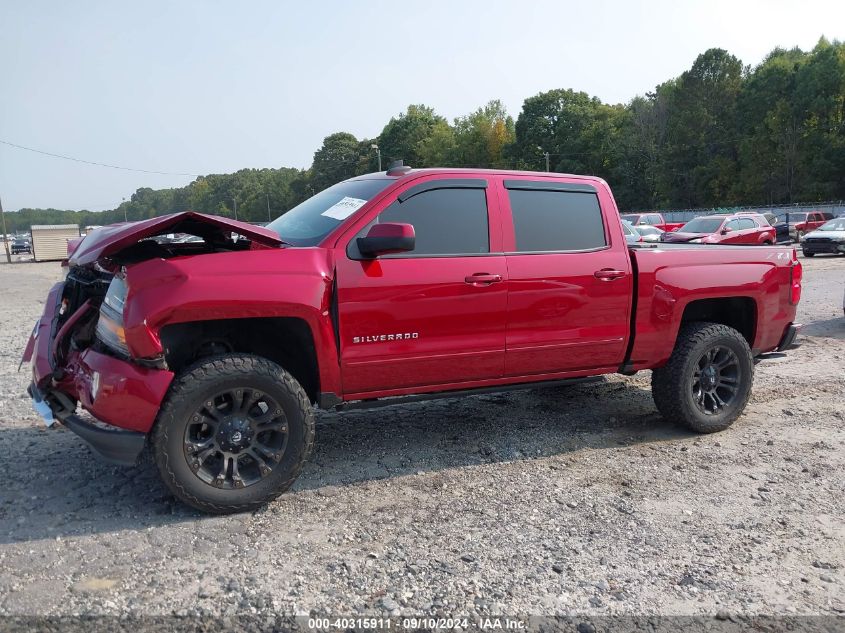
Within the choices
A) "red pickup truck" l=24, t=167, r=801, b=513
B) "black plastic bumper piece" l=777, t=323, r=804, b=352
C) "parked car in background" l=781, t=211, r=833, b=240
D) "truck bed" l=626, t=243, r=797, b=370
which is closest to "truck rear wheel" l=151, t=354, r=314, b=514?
"red pickup truck" l=24, t=167, r=801, b=513

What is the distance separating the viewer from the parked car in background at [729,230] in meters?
21.4

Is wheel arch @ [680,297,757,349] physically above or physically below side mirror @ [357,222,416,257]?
below

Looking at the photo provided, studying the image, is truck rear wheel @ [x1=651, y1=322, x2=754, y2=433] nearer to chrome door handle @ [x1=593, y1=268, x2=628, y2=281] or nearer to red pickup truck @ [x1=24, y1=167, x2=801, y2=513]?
red pickup truck @ [x1=24, y1=167, x2=801, y2=513]

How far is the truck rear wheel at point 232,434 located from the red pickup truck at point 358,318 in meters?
0.01

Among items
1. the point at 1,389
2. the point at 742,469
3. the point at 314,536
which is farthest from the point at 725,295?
the point at 1,389

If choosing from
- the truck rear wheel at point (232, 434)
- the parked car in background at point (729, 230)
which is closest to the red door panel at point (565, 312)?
the truck rear wheel at point (232, 434)

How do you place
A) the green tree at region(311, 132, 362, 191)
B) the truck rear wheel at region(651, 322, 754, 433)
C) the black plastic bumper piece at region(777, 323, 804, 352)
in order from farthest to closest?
the green tree at region(311, 132, 362, 191)
the black plastic bumper piece at region(777, 323, 804, 352)
the truck rear wheel at region(651, 322, 754, 433)

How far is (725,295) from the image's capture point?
518 centimetres

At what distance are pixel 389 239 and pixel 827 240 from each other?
25.3 meters

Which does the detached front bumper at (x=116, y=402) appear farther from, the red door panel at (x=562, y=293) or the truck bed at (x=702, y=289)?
the truck bed at (x=702, y=289)

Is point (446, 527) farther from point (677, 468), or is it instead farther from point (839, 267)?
point (839, 267)

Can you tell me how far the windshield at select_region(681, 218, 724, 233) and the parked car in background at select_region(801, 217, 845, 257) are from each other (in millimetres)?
5011

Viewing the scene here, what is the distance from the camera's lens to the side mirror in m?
3.80

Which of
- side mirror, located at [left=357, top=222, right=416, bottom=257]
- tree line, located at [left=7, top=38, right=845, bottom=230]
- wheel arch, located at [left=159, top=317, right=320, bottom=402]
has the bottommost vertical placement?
wheel arch, located at [left=159, top=317, right=320, bottom=402]
